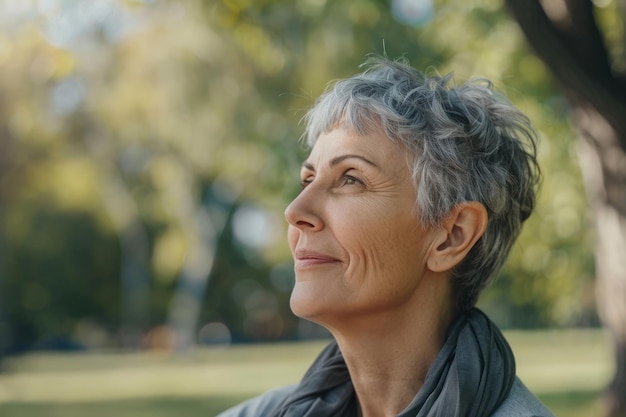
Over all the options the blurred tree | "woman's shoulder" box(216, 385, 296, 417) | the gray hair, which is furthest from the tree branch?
"woman's shoulder" box(216, 385, 296, 417)

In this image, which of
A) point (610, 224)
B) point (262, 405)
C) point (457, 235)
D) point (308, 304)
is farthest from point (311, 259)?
point (610, 224)

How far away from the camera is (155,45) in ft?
87.8

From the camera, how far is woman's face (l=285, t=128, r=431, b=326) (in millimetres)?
2189

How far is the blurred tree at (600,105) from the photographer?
4828 mm

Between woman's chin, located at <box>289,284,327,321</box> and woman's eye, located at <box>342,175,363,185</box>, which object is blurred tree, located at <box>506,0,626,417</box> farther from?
woman's chin, located at <box>289,284,327,321</box>

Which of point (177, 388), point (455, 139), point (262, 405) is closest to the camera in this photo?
point (455, 139)

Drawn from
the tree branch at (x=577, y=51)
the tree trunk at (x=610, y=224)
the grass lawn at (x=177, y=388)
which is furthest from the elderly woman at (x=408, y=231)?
the grass lawn at (x=177, y=388)

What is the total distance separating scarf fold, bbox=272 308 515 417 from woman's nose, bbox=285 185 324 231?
1.31ft

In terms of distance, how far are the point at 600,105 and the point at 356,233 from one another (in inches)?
122

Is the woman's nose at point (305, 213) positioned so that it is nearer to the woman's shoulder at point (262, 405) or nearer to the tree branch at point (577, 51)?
the woman's shoulder at point (262, 405)

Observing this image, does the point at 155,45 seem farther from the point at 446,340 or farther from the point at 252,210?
the point at 446,340

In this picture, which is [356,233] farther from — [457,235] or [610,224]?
[610,224]

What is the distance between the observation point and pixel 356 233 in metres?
2.21

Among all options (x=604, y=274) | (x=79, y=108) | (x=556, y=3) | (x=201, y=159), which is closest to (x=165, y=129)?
(x=201, y=159)
